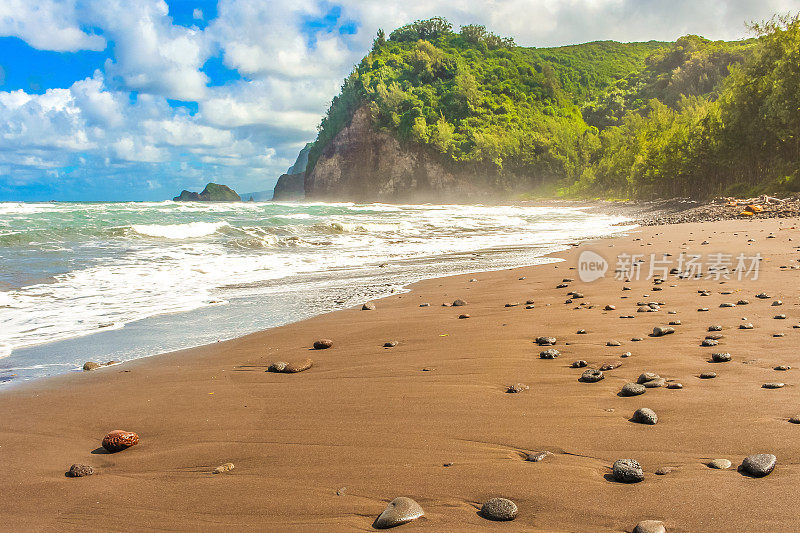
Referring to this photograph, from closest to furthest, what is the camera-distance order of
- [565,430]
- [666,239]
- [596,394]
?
[565,430] < [596,394] < [666,239]

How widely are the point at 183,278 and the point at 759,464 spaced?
32.7 feet

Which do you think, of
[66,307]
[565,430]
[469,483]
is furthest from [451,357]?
[66,307]

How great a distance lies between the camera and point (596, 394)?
3.07 metres

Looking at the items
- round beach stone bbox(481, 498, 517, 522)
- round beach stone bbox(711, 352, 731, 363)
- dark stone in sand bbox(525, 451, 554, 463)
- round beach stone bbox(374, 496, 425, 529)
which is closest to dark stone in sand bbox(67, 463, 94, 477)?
round beach stone bbox(374, 496, 425, 529)

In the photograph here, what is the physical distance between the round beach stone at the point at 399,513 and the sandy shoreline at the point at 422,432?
1.3 inches

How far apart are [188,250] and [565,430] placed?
544 inches

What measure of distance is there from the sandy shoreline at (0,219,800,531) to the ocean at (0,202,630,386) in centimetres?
114

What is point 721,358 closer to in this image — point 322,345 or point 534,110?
point 322,345

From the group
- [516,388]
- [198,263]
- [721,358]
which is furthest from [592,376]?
[198,263]

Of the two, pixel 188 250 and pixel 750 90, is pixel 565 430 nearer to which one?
pixel 188 250

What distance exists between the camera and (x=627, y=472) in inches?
78.3

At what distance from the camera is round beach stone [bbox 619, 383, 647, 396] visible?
299cm

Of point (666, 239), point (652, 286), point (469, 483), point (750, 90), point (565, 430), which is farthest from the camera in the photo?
point (750, 90)

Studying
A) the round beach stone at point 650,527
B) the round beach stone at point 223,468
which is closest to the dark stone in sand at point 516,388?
the round beach stone at point 650,527
